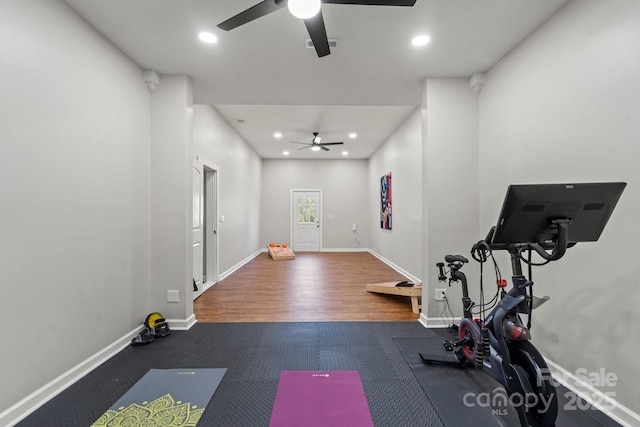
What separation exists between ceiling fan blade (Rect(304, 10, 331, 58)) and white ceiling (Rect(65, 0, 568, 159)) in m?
0.28

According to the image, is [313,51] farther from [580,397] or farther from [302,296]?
[580,397]

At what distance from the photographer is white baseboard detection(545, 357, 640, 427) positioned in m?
1.54

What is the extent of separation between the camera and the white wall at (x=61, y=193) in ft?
5.16

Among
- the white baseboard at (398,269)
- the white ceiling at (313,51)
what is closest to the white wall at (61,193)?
the white ceiling at (313,51)

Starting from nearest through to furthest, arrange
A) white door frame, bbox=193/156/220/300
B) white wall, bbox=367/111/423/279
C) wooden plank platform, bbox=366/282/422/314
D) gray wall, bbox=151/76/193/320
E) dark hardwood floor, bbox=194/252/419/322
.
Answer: gray wall, bbox=151/76/193/320 → dark hardwood floor, bbox=194/252/419/322 → wooden plank platform, bbox=366/282/422/314 → white wall, bbox=367/111/423/279 → white door frame, bbox=193/156/220/300

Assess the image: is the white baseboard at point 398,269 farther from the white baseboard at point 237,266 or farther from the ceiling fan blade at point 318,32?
the ceiling fan blade at point 318,32

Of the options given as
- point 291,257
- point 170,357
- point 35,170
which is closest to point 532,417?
point 170,357

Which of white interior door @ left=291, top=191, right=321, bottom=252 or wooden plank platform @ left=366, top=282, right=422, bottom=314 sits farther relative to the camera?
white interior door @ left=291, top=191, right=321, bottom=252

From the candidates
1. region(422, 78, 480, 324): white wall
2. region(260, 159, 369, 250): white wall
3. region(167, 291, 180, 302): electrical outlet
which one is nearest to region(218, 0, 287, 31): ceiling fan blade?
region(422, 78, 480, 324): white wall

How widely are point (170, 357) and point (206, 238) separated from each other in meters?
2.53

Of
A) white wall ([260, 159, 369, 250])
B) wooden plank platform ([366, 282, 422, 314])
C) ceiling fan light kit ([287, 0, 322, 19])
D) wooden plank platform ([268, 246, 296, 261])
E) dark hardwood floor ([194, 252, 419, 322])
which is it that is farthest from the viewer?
white wall ([260, 159, 369, 250])

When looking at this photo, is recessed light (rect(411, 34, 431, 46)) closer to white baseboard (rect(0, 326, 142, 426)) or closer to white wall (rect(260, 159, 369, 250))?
white baseboard (rect(0, 326, 142, 426))

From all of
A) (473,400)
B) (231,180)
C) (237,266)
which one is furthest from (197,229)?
(473,400)

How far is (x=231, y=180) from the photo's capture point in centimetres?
550
